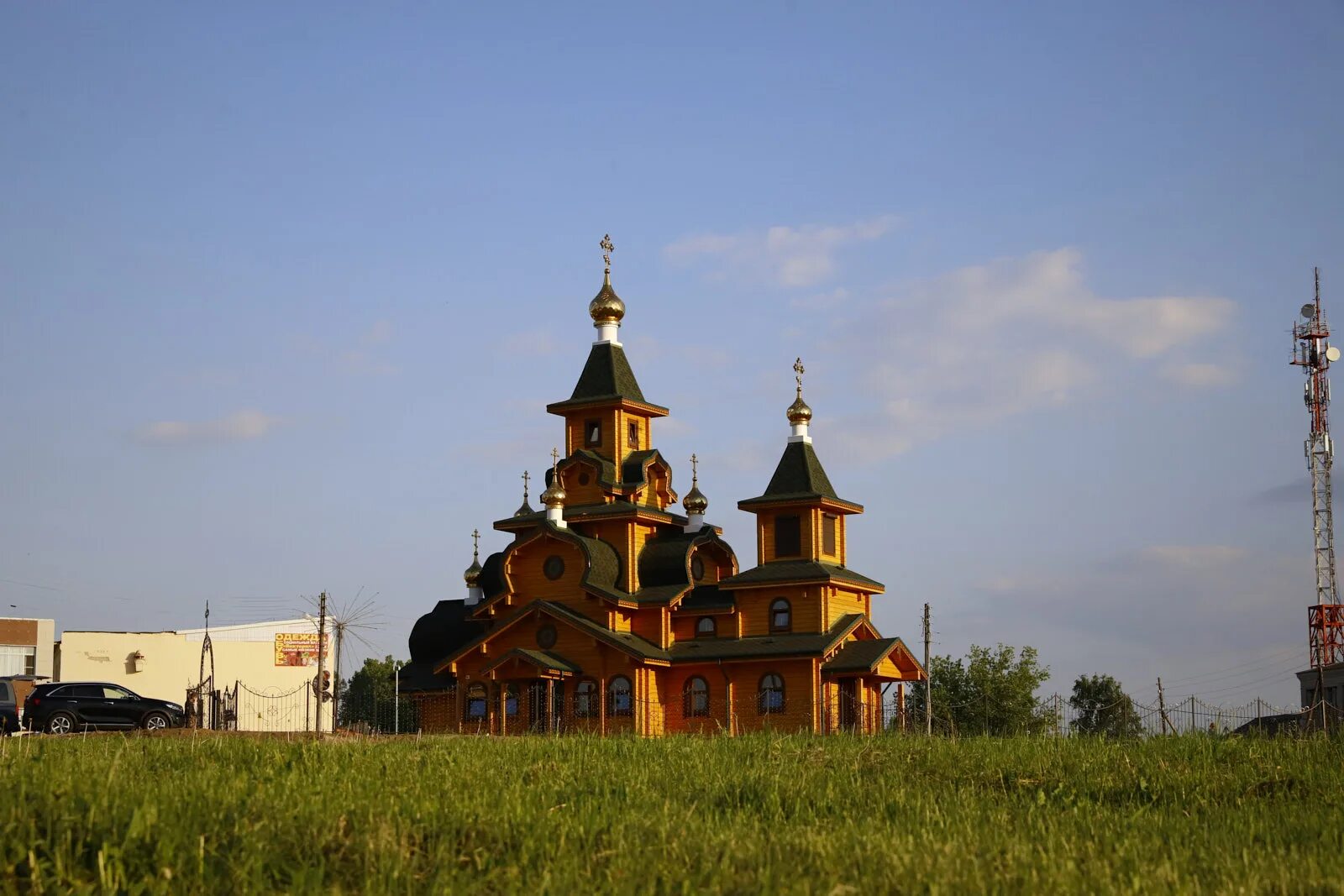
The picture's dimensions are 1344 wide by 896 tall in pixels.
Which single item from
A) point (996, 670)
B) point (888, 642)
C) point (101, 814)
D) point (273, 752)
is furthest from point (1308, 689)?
point (101, 814)

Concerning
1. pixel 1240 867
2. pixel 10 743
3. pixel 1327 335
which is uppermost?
pixel 1327 335

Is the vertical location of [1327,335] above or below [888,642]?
above

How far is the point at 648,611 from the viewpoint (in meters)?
40.8

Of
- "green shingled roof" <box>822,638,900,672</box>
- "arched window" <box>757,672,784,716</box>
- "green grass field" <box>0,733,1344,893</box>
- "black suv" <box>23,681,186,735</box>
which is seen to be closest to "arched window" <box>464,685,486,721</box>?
"arched window" <box>757,672,784,716</box>

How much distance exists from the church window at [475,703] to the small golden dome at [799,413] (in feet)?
38.0

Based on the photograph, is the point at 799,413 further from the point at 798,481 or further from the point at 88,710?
the point at 88,710

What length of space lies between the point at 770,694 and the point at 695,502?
7.21m

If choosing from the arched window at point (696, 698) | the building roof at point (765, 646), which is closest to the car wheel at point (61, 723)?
the building roof at point (765, 646)

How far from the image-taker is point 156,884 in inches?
358

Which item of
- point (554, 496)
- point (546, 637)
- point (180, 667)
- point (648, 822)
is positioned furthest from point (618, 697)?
point (648, 822)

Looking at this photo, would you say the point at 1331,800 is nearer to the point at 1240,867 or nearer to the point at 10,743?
the point at 1240,867

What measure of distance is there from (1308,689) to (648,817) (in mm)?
54981

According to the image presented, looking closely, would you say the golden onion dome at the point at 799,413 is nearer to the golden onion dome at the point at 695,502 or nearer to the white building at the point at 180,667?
the golden onion dome at the point at 695,502

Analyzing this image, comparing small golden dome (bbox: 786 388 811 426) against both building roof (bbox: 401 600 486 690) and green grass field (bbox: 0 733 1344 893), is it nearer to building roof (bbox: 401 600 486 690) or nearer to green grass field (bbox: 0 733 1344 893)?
building roof (bbox: 401 600 486 690)
